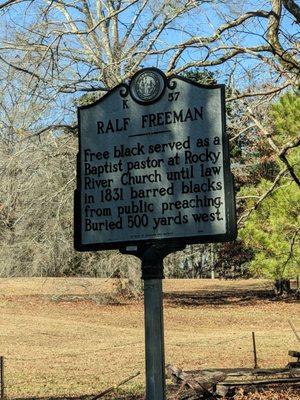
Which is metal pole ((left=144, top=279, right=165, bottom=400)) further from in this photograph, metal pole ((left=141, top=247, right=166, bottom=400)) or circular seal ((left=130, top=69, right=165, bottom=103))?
circular seal ((left=130, top=69, right=165, bottom=103))

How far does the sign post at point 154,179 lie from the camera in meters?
6.25

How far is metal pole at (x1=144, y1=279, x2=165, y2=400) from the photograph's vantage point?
6227 mm

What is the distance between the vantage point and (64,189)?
23266mm

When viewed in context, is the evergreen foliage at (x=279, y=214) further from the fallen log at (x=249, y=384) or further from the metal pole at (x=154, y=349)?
the metal pole at (x=154, y=349)

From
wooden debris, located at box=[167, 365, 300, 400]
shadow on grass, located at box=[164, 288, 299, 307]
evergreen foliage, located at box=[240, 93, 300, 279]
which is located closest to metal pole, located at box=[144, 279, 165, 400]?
wooden debris, located at box=[167, 365, 300, 400]

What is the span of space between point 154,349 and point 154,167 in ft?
5.09

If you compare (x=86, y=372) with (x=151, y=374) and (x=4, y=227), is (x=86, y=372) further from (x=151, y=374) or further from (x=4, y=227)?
(x=4, y=227)

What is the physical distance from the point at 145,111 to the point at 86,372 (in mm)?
10700

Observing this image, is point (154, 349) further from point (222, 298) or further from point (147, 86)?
point (222, 298)

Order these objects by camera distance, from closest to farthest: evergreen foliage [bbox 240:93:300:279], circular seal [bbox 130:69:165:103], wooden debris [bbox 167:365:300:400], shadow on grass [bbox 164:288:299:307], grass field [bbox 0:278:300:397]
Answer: circular seal [bbox 130:69:165:103]
wooden debris [bbox 167:365:300:400]
grass field [bbox 0:278:300:397]
evergreen foliage [bbox 240:93:300:279]
shadow on grass [bbox 164:288:299:307]

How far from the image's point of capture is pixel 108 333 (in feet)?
82.6

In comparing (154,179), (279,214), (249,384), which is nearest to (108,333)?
(279,214)

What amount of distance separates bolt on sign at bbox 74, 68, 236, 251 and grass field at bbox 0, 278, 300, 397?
22.1ft

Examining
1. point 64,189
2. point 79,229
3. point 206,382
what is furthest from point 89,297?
point 79,229
